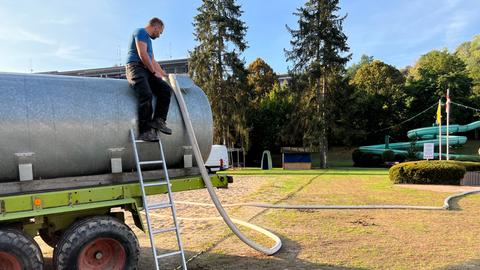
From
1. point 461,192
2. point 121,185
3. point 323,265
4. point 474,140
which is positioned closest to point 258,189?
point 461,192

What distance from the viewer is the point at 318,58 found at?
3903 cm

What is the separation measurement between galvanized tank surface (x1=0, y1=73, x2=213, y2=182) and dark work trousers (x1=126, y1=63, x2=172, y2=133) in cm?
11

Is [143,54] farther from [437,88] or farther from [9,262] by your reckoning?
[437,88]

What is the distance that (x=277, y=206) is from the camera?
11867mm

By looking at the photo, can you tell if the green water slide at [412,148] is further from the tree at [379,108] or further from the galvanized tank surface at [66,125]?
the galvanized tank surface at [66,125]

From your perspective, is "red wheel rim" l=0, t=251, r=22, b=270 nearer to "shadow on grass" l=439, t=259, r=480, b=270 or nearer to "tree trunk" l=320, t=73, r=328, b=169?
"shadow on grass" l=439, t=259, r=480, b=270

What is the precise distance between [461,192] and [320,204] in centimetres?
601

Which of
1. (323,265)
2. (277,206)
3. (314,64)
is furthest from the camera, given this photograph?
(314,64)

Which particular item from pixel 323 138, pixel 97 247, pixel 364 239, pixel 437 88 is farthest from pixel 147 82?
pixel 437 88

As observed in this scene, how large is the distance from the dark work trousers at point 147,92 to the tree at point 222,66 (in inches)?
1273

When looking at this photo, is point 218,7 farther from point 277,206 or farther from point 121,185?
point 121,185

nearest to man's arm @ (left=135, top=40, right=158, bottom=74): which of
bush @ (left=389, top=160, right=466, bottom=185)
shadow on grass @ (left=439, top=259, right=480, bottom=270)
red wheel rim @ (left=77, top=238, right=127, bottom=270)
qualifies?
red wheel rim @ (left=77, top=238, right=127, bottom=270)

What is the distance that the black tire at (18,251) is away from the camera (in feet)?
14.7

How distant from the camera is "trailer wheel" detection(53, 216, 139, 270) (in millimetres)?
4930
